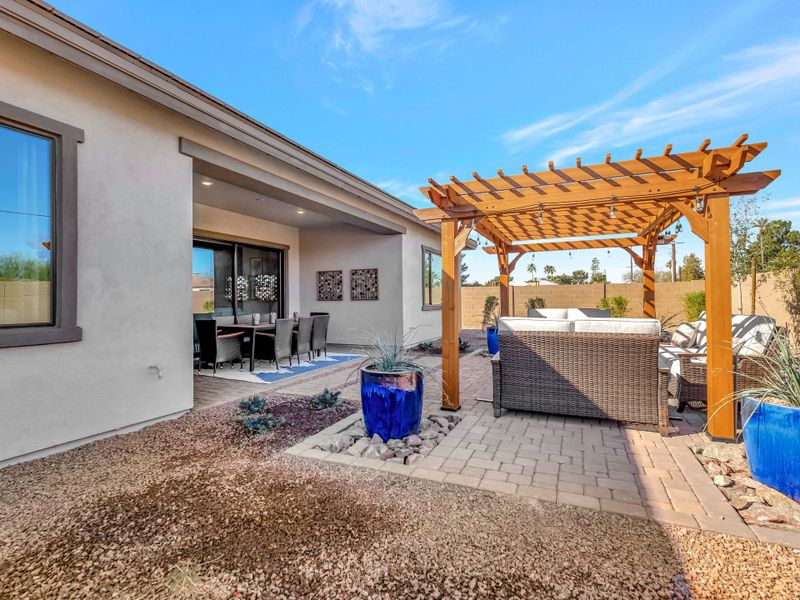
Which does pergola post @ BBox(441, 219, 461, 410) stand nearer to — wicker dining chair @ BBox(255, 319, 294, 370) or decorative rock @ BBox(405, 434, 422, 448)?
decorative rock @ BBox(405, 434, 422, 448)

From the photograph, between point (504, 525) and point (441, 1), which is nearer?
point (504, 525)

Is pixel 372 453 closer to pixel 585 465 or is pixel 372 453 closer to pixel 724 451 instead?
pixel 585 465

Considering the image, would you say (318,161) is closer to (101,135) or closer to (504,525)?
(101,135)

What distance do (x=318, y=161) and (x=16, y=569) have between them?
5.12 metres

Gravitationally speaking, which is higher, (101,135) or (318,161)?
(318,161)

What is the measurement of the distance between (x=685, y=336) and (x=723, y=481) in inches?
152

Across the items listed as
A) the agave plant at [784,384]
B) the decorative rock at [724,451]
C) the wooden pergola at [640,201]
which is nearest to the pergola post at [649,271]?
the wooden pergola at [640,201]

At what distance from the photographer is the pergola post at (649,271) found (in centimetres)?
792

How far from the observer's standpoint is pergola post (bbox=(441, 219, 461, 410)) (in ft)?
13.6

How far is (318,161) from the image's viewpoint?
18.6 ft

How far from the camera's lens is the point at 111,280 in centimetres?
334

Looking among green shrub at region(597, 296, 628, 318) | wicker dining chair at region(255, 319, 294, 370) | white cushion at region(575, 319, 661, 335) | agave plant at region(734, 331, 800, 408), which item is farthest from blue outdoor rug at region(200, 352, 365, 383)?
green shrub at region(597, 296, 628, 318)

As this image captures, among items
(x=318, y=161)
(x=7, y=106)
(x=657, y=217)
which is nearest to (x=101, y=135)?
(x=7, y=106)

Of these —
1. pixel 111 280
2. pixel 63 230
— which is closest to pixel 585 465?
pixel 111 280
